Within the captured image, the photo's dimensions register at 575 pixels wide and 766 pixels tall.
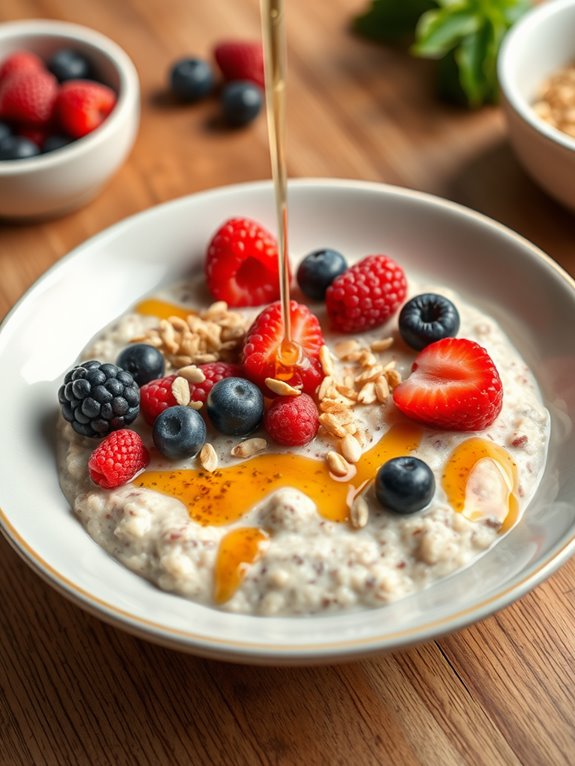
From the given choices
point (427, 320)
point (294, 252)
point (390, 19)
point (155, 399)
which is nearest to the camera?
point (155, 399)

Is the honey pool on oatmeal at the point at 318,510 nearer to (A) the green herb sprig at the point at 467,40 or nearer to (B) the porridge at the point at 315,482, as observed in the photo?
(B) the porridge at the point at 315,482

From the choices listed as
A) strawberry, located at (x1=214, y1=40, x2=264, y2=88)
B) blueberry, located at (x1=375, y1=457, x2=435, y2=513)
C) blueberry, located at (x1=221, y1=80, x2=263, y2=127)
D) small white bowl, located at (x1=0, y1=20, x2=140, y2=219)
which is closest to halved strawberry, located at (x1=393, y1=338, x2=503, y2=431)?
blueberry, located at (x1=375, y1=457, x2=435, y2=513)

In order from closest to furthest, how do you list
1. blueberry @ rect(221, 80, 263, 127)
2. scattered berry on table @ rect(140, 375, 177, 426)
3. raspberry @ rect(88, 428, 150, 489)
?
1. raspberry @ rect(88, 428, 150, 489)
2. scattered berry on table @ rect(140, 375, 177, 426)
3. blueberry @ rect(221, 80, 263, 127)

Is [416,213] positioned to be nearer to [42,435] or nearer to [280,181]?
[280,181]

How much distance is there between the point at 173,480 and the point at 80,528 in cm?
20

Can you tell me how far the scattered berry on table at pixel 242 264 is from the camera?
209 cm

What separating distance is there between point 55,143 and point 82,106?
133 mm

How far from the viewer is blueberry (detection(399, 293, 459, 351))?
6.34 feet

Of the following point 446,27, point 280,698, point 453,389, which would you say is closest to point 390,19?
point 446,27

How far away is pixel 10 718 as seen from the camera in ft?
5.36

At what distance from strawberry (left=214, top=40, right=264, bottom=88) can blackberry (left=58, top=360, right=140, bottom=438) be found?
1.45 meters

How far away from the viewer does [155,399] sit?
1847 mm

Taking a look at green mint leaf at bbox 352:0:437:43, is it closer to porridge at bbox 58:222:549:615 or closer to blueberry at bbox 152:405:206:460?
porridge at bbox 58:222:549:615

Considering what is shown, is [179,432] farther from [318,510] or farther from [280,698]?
[280,698]
